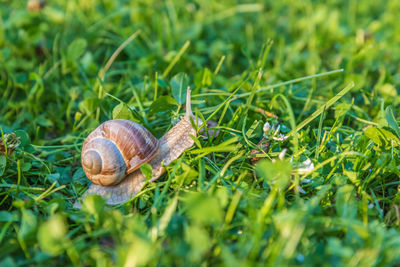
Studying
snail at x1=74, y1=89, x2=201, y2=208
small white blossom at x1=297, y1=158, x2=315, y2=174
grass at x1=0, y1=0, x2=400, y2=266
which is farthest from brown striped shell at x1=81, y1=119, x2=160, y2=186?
small white blossom at x1=297, y1=158, x2=315, y2=174

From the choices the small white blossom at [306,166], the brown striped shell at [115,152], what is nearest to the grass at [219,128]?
the small white blossom at [306,166]

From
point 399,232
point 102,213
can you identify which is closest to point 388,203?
point 399,232

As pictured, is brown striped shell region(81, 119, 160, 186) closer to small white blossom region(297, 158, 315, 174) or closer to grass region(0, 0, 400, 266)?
grass region(0, 0, 400, 266)

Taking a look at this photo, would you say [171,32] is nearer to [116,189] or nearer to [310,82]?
[310,82]

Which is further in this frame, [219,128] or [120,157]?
[219,128]

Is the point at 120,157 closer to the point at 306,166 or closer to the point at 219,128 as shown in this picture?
the point at 219,128

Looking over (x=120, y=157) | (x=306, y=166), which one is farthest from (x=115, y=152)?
(x=306, y=166)

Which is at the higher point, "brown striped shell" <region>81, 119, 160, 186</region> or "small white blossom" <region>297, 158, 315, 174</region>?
"brown striped shell" <region>81, 119, 160, 186</region>
